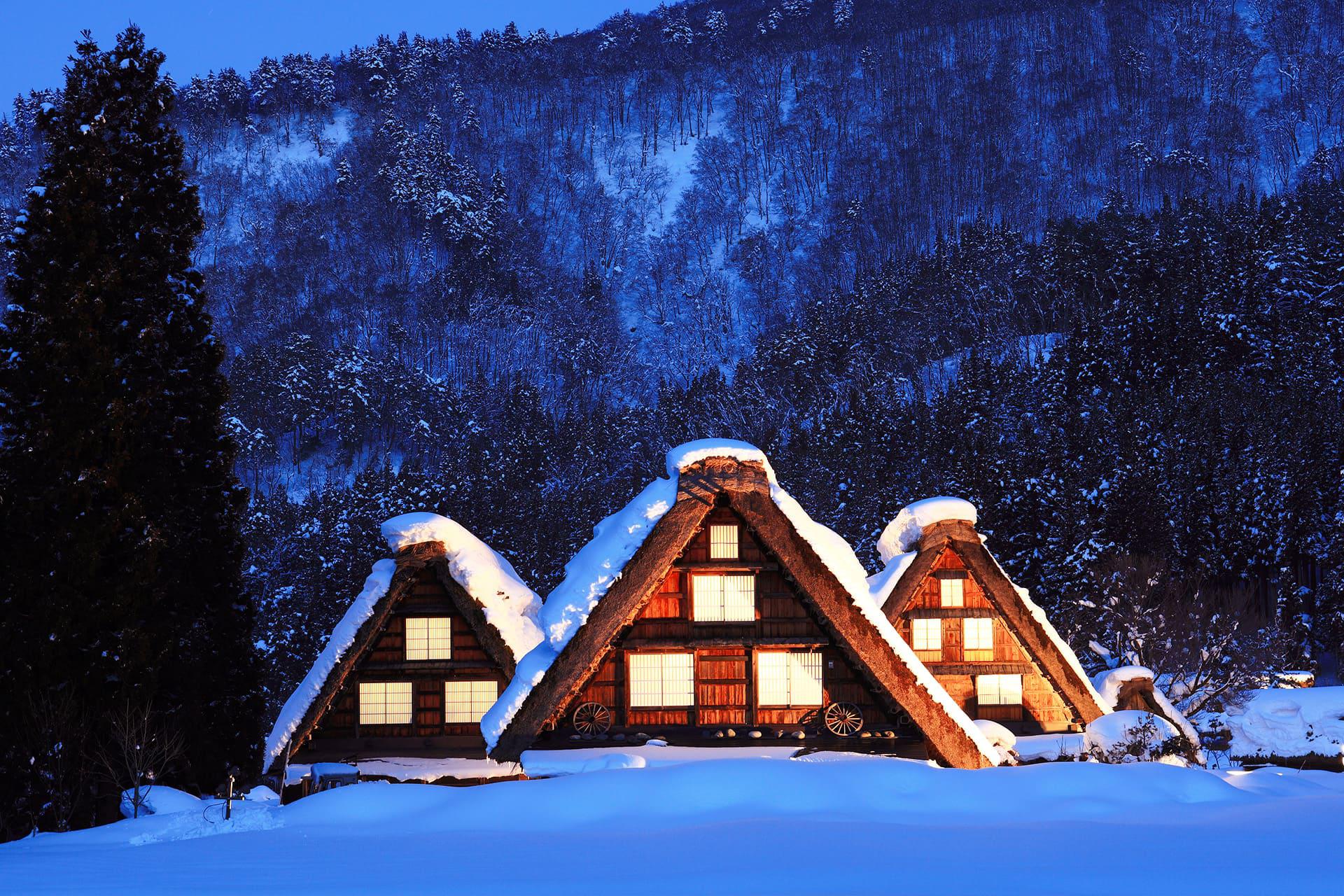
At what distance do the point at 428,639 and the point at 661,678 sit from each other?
911cm

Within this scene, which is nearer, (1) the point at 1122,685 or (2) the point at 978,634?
(2) the point at 978,634

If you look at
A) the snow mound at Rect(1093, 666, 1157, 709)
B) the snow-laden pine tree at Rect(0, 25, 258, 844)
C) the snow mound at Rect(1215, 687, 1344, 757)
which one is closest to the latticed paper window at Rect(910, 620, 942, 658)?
the snow mound at Rect(1093, 666, 1157, 709)

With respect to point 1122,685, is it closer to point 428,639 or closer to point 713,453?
point 713,453

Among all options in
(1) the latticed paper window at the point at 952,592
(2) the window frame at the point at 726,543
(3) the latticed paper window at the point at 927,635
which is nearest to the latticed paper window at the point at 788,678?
(2) the window frame at the point at 726,543

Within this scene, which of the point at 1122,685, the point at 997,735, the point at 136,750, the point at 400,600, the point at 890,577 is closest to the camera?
the point at 136,750

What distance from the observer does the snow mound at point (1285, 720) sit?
44.0 meters

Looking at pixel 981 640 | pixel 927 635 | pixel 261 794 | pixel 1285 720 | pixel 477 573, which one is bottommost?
pixel 1285 720

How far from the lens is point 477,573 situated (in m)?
28.2

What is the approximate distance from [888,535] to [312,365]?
160791 millimetres

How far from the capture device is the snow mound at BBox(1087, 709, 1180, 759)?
81.2ft

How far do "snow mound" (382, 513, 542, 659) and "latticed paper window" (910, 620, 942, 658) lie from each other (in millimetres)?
9019

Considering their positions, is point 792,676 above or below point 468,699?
above

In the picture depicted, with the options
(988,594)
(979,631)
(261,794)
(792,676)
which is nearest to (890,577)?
(988,594)

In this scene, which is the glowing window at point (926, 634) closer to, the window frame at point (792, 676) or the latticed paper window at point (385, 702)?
the window frame at point (792, 676)
